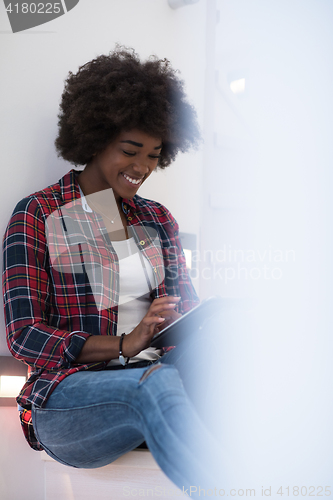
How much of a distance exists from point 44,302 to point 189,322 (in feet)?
0.95

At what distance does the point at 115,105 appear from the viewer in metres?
0.93

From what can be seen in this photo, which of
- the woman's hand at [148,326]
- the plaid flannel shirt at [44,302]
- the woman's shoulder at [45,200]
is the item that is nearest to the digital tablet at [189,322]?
the woman's hand at [148,326]

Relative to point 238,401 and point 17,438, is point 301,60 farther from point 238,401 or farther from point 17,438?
point 17,438

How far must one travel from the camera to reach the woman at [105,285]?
23.7 inches

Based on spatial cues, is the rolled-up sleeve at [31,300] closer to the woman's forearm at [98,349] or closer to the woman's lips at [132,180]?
the woman's forearm at [98,349]

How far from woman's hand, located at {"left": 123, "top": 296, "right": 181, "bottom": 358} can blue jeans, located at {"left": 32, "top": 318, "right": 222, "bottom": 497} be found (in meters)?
0.08

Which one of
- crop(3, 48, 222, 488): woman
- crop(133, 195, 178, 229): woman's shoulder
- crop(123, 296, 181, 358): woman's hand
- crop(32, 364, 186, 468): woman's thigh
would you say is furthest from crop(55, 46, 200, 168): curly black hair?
crop(32, 364, 186, 468): woman's thigh

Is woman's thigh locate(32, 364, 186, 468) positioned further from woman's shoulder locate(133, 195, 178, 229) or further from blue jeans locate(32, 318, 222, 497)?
woman's shoulder locate(133, 195, 178, 229)

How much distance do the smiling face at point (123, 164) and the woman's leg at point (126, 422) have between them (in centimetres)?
44

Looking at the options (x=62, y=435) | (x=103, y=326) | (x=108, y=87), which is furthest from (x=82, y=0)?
(x=62, y=435)

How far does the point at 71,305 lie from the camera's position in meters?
0.85

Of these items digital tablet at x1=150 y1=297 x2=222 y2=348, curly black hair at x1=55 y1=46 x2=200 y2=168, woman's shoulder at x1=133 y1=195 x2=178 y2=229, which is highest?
curly black hair at x1=55 y1=46 x2=200 y2=168

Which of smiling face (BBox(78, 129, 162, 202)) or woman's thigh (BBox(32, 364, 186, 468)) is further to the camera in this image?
smiling face (BBox(78, 129, 162, 202))

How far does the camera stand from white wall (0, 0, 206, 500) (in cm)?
95
